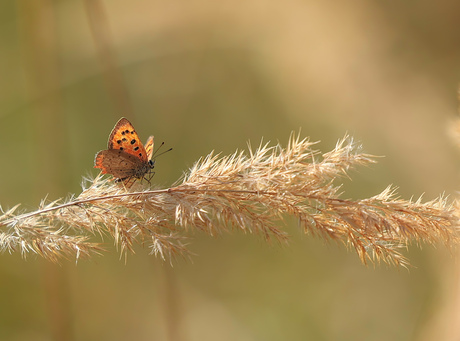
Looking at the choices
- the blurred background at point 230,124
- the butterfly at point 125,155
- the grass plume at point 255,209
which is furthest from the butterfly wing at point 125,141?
the blurred background at point 230,124

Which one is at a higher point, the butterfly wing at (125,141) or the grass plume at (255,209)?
the butterfly wing at (125,141)

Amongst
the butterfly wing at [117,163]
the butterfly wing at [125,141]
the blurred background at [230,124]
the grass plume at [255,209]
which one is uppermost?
the blurred background at [230,124]

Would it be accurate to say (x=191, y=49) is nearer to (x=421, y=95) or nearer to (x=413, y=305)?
(x=421, y=95)

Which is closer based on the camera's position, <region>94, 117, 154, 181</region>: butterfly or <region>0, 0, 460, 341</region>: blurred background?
<region>94, 117, 154, 181</region>: butterfly

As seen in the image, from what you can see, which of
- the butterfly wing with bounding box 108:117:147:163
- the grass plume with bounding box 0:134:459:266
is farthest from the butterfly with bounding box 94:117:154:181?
the grass plume with bounding box 0:134:459:266

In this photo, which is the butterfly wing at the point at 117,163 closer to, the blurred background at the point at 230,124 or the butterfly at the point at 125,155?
the butterfly at the point at 125,155

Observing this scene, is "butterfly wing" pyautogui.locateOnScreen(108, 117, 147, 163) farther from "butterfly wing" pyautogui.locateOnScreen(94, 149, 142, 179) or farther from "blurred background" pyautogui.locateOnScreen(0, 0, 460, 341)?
"blurred background" pyautogui.locateOnScreen(0, 0, 460, 341)

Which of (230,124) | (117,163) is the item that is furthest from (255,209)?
(230,124)
